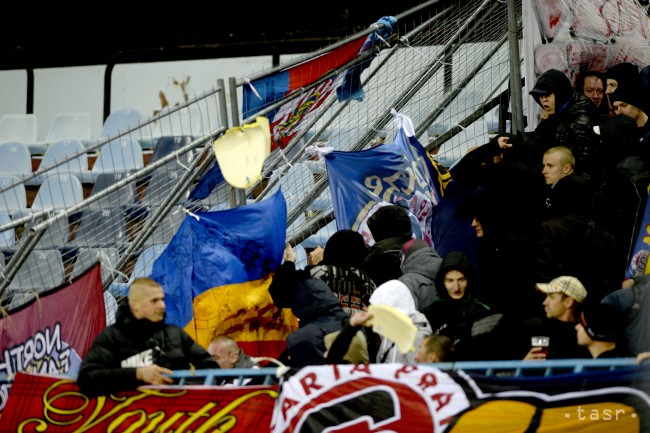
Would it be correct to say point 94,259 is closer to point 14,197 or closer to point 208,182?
point 208,182

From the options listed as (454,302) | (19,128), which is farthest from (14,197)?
(454,302)

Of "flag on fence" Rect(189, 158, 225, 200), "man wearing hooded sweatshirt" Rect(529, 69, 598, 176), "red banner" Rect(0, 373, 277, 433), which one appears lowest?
"red banner" Rect(0, 373, 277, 433)

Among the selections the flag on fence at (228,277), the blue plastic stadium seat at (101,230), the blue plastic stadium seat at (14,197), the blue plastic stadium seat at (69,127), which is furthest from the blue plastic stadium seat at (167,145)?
the flag on fence at (228,277)

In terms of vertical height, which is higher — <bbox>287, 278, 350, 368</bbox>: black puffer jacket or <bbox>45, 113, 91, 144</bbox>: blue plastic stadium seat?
<bbox>45, 113, 91, 144</bbox>: blue plastic stadium seat

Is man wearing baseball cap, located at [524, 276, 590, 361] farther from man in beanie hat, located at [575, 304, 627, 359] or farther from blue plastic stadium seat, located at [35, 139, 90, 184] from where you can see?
blue plastic stadium seat, located at [35, 139, 90, 184]

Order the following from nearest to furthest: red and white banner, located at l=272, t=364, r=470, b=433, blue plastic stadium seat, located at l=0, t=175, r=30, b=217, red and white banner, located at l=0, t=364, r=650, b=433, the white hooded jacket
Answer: red and white banner, located at l=0, t=364, r=650, b=433 < red and white banner, located at l=272, t=364, r=470, b=433 < the white hooded jacket < blue plastic stadium seat, located at l=0, t=175, r=30, b=217

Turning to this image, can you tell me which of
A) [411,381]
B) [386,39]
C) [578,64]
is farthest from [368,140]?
[411,381]

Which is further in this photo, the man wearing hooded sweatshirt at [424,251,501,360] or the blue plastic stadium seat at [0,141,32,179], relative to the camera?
the blue plastic stadium seat at [0,141,32,179]

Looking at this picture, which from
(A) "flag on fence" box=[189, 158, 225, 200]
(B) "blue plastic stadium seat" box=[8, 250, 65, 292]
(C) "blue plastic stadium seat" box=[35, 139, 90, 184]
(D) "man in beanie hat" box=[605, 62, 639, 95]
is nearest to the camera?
(A) "flag on fence" box=[189, 158, 225, 200]

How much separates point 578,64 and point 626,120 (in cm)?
116

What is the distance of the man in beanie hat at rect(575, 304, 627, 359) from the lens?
19.4 feet

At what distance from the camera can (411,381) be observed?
19.1 feet

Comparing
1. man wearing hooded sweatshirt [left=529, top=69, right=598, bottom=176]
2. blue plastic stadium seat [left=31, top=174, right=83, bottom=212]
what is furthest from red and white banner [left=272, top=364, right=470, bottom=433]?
blue plastic stadium seat [left=31, top=174, right=83, bottom=212]

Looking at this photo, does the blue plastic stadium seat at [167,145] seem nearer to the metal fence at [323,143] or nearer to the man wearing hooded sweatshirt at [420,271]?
the metal fence at [323,143]
